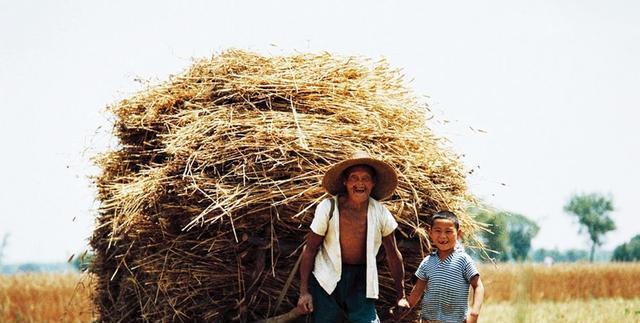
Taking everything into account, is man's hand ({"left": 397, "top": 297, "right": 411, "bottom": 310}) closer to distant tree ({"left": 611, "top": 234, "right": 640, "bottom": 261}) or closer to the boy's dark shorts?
the boy's dark shorts

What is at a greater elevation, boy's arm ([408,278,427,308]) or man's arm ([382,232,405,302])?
man's arm ([382,232,405,302])

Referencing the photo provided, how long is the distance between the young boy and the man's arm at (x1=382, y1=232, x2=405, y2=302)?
0.54ft

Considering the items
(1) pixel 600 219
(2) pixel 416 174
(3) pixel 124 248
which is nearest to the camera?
(2) pixel 416 174

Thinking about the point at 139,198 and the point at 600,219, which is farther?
the point at 600,219

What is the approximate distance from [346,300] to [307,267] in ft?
1.02

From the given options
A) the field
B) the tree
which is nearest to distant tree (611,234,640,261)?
the tree

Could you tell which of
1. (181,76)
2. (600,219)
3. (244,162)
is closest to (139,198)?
(244,162)

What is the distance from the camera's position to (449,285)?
4582 millimetres

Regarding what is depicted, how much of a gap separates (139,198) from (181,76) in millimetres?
1559

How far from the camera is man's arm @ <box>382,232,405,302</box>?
14.6 ft

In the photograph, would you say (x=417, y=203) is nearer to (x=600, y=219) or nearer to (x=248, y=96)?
(x=248, y=96)

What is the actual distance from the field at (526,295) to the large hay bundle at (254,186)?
2.27ft

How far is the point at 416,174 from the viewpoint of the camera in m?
4.91

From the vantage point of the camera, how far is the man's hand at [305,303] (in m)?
4.33
